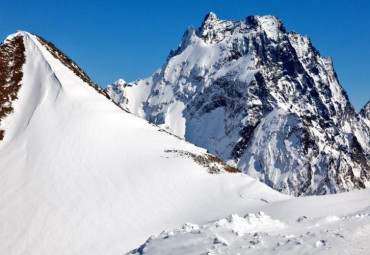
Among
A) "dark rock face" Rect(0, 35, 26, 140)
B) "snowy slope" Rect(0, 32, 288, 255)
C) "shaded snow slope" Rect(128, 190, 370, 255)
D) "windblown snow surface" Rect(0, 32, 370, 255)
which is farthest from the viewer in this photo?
"dark rock face" Rect(0, 35, 26, 140)

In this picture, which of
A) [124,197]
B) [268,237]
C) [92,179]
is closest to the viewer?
[268,237]

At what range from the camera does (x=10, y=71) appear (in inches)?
1906

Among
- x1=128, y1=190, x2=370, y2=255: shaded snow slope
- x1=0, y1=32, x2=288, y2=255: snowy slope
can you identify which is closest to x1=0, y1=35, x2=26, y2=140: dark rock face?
x1=0, y1=32, x2=288, y2=255: snowy slope

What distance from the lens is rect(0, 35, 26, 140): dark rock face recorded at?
43.1 metres

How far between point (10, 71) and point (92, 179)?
978 inches

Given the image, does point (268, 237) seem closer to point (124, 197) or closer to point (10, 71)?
point (124, 197)

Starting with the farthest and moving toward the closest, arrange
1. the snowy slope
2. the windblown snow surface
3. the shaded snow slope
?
the snowy slope → the windblown snow surface → the shaded snow slope

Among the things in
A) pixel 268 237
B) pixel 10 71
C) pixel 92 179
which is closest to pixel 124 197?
pixel 92 179

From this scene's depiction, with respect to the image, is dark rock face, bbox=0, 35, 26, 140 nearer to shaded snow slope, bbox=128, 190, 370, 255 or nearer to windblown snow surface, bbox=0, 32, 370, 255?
windblown snow surface, bbox=0, 32, 370, 255

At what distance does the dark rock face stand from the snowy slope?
0.84 meters

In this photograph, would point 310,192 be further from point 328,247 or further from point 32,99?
point 328,247

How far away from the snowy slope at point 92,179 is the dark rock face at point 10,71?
840 millimetres

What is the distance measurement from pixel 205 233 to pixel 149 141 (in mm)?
24540

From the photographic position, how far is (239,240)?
621 inches
